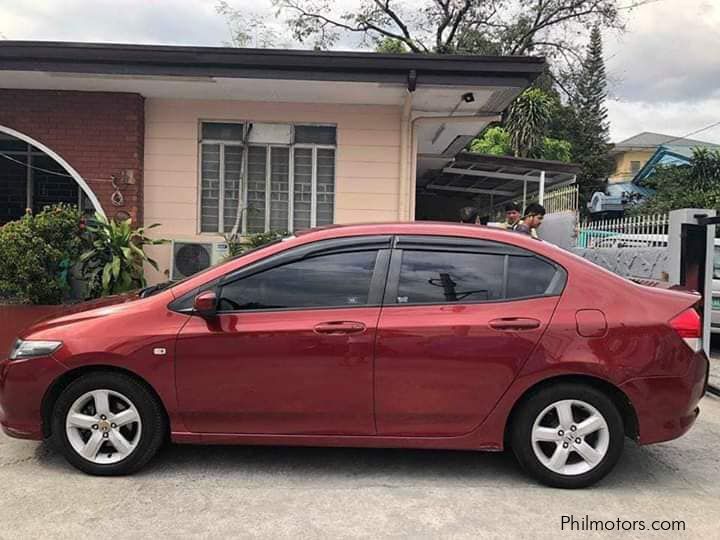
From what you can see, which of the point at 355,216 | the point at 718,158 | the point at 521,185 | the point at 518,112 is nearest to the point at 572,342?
the point at 355,216

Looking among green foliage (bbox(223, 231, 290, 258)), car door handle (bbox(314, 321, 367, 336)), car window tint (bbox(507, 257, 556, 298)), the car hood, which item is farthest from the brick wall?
car window tint (bbox(507, 257, 556, 298))

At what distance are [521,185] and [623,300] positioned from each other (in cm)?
1150

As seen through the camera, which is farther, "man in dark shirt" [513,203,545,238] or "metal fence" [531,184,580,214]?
"metal fence" [531,184,580,214]

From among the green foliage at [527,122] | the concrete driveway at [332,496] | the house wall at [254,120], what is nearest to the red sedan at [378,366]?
the concrete driveway at [332,496]

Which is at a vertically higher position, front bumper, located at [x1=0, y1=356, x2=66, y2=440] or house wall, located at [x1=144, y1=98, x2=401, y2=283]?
house wall, located at [x1=144, y1=98, x2=401, y2=283]

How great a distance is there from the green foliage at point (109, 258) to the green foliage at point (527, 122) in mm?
22235

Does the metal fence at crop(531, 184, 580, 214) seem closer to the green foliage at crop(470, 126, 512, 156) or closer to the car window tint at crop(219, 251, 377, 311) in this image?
the car window tint at crop(219, 251, 377, 311)

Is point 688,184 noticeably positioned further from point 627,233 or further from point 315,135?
point 315,135

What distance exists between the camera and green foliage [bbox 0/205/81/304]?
20.9 ft

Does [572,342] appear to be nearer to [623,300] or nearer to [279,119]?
[623,300]

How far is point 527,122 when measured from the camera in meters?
26.8

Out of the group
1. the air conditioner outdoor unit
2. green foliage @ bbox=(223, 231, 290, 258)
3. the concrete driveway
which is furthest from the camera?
the air conditioner outdoor unit

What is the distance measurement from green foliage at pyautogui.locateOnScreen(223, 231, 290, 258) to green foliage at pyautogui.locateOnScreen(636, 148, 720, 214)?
2081cm

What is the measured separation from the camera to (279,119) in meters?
8.04
